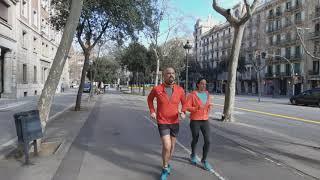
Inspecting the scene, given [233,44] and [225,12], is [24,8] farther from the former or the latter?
[233,44]

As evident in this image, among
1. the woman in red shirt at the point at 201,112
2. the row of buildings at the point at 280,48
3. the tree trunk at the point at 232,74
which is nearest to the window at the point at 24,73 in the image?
the tree trunk at the point at 232,74

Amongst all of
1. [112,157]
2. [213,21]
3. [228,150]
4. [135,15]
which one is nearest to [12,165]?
[112,157]

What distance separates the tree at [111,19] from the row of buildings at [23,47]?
268 cm

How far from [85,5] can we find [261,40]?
63.7 meters

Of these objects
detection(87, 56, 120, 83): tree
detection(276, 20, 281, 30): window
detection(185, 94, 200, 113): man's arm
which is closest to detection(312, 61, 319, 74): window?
detection(276, 20, 281, 30): window

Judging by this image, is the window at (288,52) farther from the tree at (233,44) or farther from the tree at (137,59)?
the tree at (233,44)

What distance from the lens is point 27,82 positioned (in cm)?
4178

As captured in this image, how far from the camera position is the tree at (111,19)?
2144cm

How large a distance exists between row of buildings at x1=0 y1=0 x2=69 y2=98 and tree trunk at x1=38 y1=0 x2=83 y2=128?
1623 centimetres

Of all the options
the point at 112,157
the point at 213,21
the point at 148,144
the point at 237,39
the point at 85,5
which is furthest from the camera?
the point at 213,21

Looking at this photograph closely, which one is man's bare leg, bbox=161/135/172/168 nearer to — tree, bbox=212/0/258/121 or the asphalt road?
the asphalt road

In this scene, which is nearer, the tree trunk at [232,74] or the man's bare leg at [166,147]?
the man's bare leg at [166,147]

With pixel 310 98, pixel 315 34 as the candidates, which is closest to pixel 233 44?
pixel 310 98

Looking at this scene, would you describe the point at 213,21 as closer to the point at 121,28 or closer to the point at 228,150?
the point at 121,28
